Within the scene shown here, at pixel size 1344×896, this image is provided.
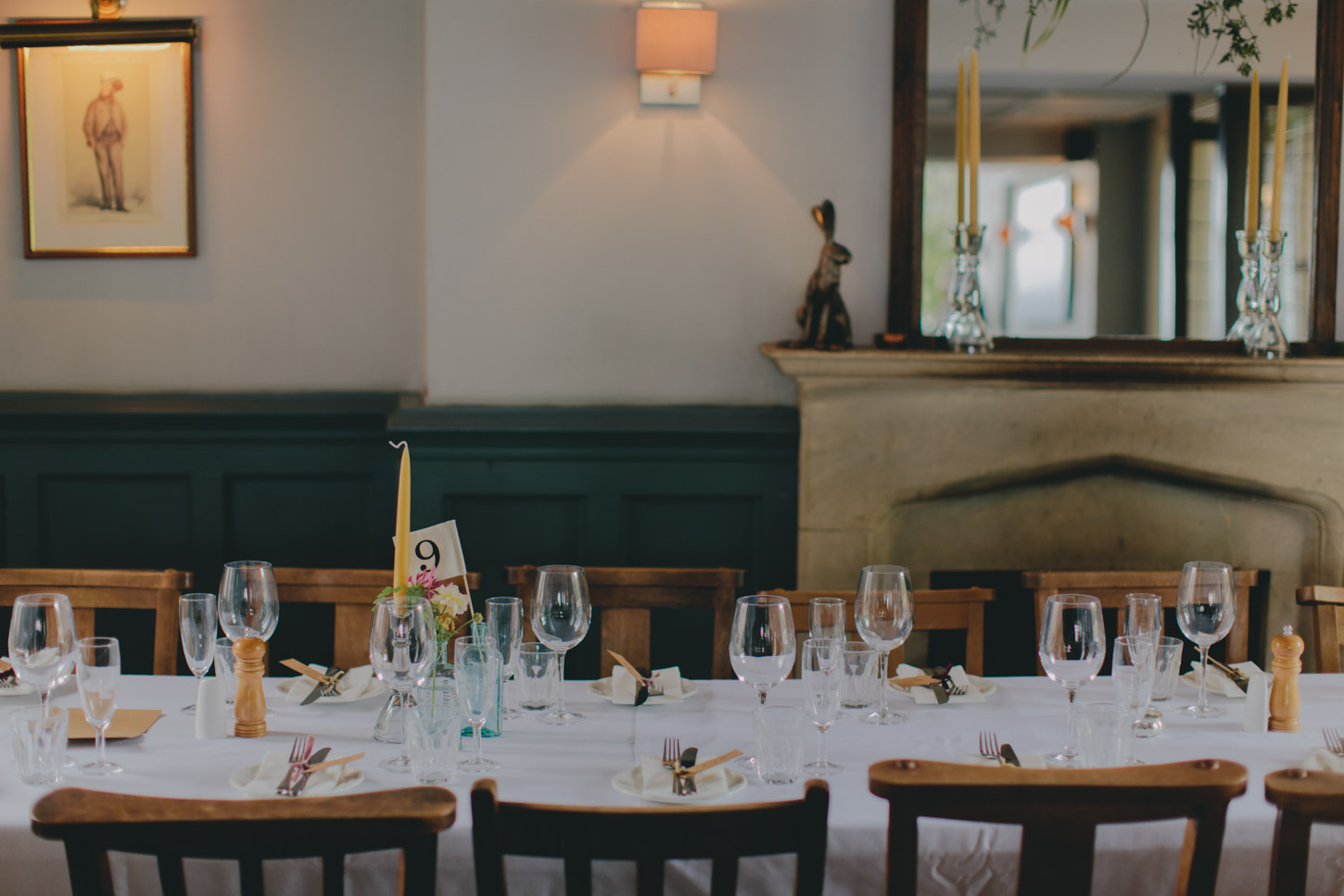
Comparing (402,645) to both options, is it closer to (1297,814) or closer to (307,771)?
(307,771)

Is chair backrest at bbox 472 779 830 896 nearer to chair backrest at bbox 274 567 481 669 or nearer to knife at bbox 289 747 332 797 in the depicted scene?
knife at bbox 289 747 332 797

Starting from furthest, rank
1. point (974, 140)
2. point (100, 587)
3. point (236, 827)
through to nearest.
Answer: point (974, 140), point (100, 587), point (236, 827)

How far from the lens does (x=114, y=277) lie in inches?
127

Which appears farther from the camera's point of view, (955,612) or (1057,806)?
(955,612)

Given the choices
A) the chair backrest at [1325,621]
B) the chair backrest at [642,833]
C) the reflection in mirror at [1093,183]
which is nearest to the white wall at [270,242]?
the reflection in mirror at [1093,183]

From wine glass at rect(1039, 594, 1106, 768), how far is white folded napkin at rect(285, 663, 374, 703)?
39.9 inches

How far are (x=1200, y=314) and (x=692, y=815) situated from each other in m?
2.53

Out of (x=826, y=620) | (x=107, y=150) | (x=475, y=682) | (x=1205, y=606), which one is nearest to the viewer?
(x=475, y=682)

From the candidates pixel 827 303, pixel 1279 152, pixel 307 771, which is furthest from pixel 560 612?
pixel 1279 152

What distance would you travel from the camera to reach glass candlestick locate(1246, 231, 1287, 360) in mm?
2877

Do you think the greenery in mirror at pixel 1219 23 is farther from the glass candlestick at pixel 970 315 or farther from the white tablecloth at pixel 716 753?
the white tablecloth at pixel 716 753

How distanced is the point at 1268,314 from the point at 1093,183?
55 cm

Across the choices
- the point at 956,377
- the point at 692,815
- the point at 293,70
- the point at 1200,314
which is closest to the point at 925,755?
the point at 692,815

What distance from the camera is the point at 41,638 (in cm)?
146
